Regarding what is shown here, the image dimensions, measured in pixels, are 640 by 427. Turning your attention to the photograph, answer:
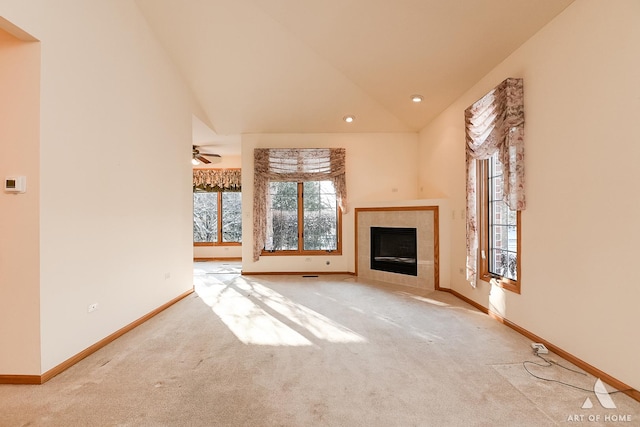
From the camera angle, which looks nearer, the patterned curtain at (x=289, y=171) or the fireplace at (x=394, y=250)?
the fireplace at (x=394, y=250)

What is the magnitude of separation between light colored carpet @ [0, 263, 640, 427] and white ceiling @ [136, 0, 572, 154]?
2999 millimetres

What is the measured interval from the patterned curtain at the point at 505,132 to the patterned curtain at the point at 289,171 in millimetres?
2767

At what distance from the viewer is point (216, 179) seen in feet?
29.1

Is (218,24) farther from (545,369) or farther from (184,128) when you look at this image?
(545,369)

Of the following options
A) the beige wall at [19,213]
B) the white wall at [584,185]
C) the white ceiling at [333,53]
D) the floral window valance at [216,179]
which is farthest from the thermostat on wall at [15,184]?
the floral window valance at [216,179]

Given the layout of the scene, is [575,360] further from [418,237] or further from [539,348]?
[418,237]

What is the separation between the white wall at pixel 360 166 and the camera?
253 inches

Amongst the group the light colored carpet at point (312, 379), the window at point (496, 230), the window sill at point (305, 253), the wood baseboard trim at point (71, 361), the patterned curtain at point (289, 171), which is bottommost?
the light colored carpet at point (312, 379)

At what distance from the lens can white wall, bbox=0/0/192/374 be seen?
2428 millimetres

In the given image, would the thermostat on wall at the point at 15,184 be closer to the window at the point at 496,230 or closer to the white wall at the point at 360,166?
the white wall at the point at 360,166

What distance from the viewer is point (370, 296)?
4.78m

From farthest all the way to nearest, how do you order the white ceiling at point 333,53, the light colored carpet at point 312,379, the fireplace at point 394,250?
the fireplace at point 394,250 < the white ceiling at point 333,53 < the light colored carpet at point 312,379

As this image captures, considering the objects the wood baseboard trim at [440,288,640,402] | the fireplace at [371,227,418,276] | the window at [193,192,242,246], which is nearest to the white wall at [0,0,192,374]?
the fireplace at [371,227,418,276]

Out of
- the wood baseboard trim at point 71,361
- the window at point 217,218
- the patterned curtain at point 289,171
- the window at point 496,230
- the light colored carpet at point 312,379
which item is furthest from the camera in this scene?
the window at point 217,218
